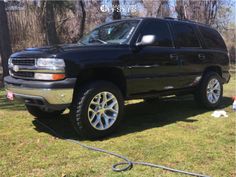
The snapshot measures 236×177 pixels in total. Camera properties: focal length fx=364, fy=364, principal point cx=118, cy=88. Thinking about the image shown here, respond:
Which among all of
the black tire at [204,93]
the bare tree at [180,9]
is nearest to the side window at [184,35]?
the black tire at [204,93]

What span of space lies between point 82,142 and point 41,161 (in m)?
0.90

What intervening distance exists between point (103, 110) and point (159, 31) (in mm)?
1996

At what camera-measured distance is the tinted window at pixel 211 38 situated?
7.69 metres

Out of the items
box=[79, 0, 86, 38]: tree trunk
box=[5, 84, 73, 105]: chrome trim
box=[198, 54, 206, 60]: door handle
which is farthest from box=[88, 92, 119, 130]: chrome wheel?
box=[79, 0, 86, 38]: tree trunk

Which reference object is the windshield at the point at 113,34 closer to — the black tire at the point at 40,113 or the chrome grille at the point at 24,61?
the chrome grille at the point at 24,61

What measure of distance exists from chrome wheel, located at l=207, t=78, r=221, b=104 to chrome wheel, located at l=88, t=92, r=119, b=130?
283 centimetres

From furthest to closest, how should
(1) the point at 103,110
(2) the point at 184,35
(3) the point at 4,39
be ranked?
(3) the point at 4,39
(2) the point at 184,35
(1) the point at 103,110

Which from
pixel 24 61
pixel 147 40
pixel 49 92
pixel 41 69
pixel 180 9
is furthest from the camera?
pixel 180 9

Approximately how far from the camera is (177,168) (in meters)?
4.20

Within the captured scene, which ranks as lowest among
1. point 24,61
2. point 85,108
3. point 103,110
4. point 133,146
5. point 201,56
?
point 133,146

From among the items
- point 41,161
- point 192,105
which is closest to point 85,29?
point 192,105

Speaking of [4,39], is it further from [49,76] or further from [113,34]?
[49,76]

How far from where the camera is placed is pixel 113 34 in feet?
20.4

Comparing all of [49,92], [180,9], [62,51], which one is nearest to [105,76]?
[62,51]
